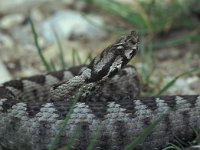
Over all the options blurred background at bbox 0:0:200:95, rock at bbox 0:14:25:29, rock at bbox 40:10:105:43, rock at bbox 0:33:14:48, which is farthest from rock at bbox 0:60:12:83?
rock at bbox 0:14:25:29

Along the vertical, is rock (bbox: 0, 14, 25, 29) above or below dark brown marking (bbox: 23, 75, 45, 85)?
above

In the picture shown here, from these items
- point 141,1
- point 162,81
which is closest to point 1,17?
point 141,1

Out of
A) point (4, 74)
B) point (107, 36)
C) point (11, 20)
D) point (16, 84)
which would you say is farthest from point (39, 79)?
point (11, 20)

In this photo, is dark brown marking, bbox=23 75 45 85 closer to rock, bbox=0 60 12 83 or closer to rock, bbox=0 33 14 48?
rock, bbox=0 60 12 83

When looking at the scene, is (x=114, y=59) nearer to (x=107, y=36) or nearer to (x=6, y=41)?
(x=107, y=36)

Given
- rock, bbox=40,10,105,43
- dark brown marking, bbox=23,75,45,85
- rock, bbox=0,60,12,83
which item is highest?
rock, bbox=40,10,105,43

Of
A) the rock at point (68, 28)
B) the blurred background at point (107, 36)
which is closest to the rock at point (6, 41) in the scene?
the blurred background at point (107, 36)

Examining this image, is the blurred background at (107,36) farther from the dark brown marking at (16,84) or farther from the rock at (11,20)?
the dark brown marking at (16,84)
